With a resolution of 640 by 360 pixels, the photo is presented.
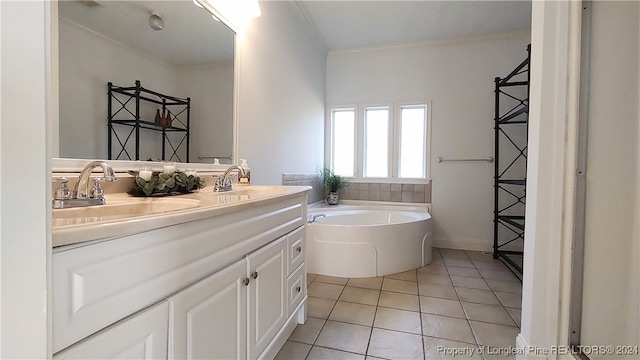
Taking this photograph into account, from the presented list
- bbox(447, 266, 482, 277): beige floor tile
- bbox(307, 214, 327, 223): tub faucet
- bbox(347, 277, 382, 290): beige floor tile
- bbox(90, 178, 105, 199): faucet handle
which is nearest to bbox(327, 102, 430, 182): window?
bbox(307, 214, 327, 223): tub faucet

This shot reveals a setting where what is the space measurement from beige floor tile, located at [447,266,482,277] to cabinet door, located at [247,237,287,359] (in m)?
1.87

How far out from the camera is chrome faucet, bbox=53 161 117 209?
93 centimetres

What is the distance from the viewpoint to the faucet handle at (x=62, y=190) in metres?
0.93

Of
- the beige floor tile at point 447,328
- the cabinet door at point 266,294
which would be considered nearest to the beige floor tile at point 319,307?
the cabinet door at point 266,294

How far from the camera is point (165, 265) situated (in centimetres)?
73

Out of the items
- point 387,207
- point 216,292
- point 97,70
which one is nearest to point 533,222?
point 216,292

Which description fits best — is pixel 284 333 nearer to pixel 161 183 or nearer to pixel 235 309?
pixel 235 309

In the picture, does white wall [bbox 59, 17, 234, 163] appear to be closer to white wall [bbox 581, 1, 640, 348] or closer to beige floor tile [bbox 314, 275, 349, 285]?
beige floor tile [bbox 314, 275, 349, 285]

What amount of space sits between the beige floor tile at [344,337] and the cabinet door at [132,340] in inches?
41.2

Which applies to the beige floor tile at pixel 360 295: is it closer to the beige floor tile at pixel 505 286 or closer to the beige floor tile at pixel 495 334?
the beige floor tile at pixel 495 334

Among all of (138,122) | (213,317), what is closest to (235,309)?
(213,317)

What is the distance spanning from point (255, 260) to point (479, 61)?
11.5ft

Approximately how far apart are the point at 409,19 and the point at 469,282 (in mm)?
2607

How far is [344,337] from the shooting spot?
1.62m
